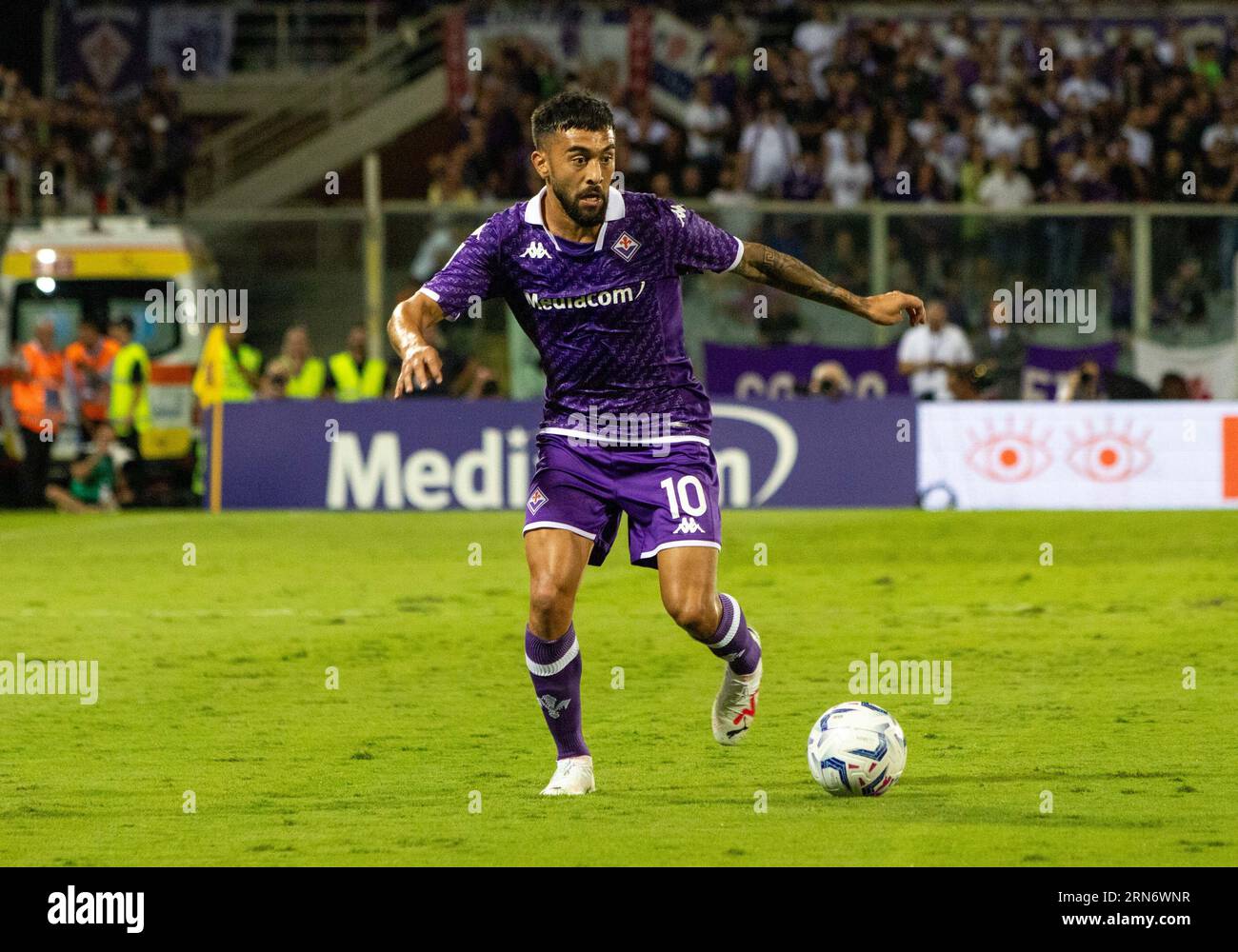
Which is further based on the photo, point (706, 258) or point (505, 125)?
point (505, 125)

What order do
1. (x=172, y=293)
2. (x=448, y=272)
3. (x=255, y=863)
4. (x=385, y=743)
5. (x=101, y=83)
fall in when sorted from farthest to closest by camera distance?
1. (x=101, y=83)
2. (x=172, y=293)
3. (x=385, y=743)
4. (x=448, y=272)
5. (x=255, y=863)

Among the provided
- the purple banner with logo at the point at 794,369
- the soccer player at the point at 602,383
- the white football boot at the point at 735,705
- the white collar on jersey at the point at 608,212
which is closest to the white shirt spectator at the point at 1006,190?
the purple banner with logo at the point at 794,369

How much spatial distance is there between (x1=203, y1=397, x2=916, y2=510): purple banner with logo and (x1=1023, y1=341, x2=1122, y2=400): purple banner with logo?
2325 mm

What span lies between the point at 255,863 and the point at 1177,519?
1304 cm

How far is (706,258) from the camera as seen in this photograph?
7.38 meters

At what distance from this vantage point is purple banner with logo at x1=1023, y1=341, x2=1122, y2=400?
20672mm

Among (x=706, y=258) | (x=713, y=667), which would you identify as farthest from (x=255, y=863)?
(x=713, y=667)

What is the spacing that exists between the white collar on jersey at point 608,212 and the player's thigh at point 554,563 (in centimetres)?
100

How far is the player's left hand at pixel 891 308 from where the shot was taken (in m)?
7.28

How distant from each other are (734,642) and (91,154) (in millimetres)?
20812

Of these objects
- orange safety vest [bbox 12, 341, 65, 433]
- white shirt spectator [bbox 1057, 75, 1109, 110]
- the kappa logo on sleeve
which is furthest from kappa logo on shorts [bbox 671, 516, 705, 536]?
white shirt spectator [bbox 1057, 75, 1109, 110]
